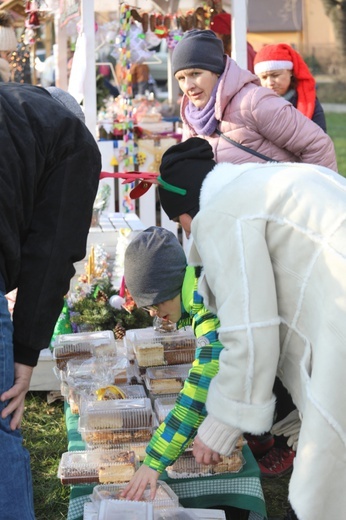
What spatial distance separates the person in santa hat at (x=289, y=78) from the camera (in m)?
4.86

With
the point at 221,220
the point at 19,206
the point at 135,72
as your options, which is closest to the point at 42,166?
the point at 19,206

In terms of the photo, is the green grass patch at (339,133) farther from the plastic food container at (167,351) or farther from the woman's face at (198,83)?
the plastic food container at (167,351)

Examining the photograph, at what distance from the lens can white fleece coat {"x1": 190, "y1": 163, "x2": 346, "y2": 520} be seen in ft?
6.02

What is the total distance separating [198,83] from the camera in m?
3.87

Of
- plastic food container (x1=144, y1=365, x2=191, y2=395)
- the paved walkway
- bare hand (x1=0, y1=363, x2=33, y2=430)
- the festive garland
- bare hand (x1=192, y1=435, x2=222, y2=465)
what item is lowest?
the paved walkway

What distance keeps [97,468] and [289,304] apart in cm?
113

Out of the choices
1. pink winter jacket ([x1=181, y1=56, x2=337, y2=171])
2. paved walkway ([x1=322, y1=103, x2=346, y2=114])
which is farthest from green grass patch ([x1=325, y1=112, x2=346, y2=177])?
pink winter jacket ([x1=181, y1=56, x2=337, y2=171])

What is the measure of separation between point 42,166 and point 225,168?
1.54ft


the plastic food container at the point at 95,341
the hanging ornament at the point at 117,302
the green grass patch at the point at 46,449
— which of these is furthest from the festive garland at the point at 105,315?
the green grass patch at the point at 46,449

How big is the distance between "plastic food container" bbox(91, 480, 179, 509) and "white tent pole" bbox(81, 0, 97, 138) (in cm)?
338

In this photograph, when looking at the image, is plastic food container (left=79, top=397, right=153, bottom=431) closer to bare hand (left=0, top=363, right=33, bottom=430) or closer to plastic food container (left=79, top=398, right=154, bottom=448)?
plastic food container (left=79, top=398, right=154, bottom=448)

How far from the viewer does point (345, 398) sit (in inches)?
71.8

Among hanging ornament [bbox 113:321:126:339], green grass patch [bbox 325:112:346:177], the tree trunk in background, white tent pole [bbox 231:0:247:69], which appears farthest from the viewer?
the tree trunk in background

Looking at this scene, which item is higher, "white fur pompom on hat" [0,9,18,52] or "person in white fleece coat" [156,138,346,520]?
"white fur pompom on hat" [0,9,18,52]
